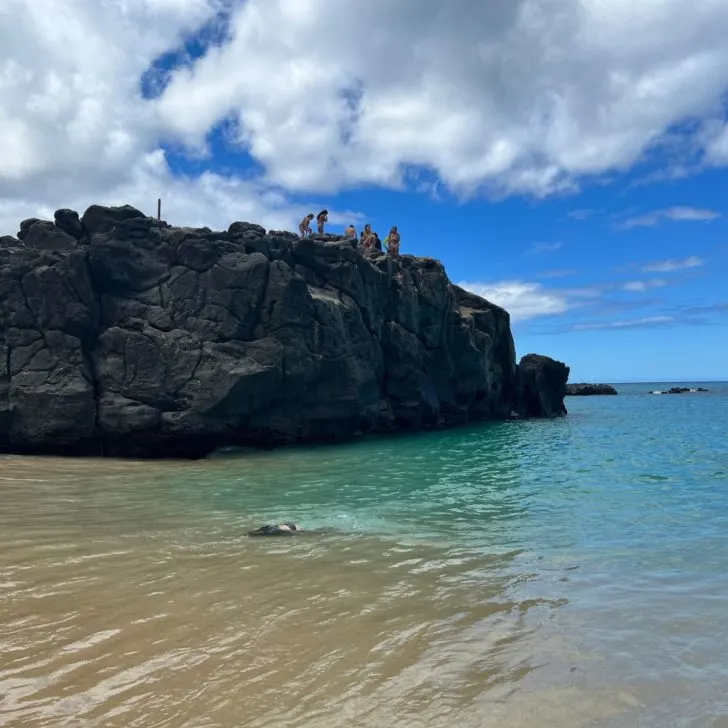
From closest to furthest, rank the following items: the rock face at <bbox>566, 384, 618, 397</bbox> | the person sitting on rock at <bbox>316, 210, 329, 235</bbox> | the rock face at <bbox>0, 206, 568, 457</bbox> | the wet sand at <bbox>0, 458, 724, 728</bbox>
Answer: the wet sand at <bbox>0, 458, 724, 728</bbox>
the rock face at <bbox>0, 206, 568, 457</bbox>
the person sitting on rock at <bbox>316, 210, 329, 235</bbox>
the rock face at <bbox>566, 384, 618, 397</bbox>

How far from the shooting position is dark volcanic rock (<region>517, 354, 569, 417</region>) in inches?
2391

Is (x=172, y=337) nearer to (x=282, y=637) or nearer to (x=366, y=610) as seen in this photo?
(x=366, y=610)

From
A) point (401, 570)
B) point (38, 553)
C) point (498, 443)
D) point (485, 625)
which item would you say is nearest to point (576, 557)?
point (401, 570)

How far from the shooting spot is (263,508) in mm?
15664

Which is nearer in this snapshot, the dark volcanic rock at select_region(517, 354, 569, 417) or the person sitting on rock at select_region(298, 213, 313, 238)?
the person sitting on rock at select_region(298, 213, 313, 238)

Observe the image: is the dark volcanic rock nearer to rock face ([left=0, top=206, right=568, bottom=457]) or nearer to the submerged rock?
rock face ([left=0, top=206, right=568, bottom=457])

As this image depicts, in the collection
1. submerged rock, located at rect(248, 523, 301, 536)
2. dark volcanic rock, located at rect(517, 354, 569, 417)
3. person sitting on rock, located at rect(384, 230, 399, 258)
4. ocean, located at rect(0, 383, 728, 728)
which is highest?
person sitting on rock, located at rect(384, 230, 399, 258)

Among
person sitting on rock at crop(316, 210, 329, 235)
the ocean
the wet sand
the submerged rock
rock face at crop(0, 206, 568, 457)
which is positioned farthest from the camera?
person sitting on rock at crop(316, 210, 329, 235)

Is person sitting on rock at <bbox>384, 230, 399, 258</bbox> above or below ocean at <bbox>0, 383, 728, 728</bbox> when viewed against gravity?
above

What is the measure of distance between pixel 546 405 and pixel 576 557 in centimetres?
5300

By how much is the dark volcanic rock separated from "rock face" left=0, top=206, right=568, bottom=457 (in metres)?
27.3

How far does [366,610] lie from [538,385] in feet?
182

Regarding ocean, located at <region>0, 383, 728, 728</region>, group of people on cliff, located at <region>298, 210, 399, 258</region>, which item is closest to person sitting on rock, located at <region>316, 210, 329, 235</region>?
group of people on cliff, located at <region>298, 210, 399, 258</region>

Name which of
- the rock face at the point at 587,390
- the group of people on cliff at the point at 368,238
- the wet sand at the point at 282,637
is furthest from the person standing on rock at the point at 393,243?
the rock face at the point at 587,390
